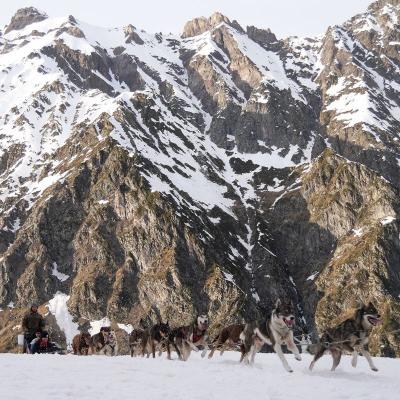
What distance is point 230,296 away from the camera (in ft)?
580

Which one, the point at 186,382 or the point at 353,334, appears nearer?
the point at 186,382

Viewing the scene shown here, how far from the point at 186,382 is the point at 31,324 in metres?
19.1

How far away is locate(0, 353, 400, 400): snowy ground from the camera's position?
14.4 meters

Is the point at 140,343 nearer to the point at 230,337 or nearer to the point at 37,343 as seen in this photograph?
the point at 37,343

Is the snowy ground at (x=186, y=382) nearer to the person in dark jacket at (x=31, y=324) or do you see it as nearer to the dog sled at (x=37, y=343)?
the person in dark jacket at (x=31, y=324)

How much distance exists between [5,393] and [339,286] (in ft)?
607

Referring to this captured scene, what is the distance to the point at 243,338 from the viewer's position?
76.9 ft

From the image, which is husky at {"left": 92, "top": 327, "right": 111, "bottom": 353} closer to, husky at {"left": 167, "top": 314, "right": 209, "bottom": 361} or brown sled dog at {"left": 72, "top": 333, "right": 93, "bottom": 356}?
brown sled dog at {"left": 72, "top": 333, "right": 93, "bottom": 356}

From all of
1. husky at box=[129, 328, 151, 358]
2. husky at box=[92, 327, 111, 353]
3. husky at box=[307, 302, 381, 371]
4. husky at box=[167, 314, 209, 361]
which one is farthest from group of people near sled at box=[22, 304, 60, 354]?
husky at box=[307, 302, 381, 371]

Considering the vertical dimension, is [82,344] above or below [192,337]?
below

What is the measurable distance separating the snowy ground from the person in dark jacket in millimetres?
11247

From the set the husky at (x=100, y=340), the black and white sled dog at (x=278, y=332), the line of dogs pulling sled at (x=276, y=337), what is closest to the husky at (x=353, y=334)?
the line of dogs pulling sled at (x=276, y=337)

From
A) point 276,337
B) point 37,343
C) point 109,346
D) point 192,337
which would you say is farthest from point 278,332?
point 109,346

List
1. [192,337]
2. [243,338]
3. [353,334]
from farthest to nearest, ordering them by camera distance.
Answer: [192,337]
[243,338]
[353,334]
